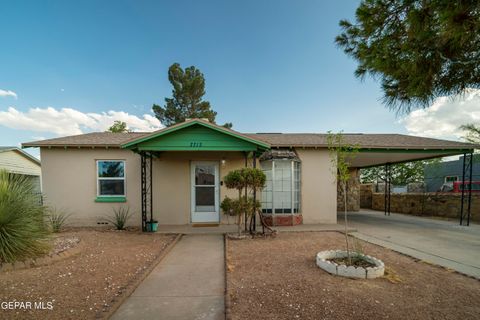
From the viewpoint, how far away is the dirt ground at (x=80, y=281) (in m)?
2.85

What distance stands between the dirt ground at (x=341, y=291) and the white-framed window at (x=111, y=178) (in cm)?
604

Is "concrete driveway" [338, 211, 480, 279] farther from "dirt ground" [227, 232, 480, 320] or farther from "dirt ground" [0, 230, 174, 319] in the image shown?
"dirt ground" [0, 230, 174, 319]

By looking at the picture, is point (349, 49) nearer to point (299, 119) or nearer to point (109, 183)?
point (109, 183)

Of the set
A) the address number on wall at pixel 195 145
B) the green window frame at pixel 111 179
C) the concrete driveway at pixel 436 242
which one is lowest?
the concrete driveway at pixel 436 242

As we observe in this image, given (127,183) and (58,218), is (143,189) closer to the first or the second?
(127,183)

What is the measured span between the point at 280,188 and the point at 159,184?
189 inches

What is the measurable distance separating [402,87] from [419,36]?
0.71 metres

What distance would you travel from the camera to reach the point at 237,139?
23.2 ft

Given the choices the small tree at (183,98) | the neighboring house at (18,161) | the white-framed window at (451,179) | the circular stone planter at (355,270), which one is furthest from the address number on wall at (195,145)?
the white-framed window at (451,179)

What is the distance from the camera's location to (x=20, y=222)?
432 cm

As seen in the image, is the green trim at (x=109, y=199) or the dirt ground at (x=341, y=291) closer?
the dirt ground at (x=341, y=291)

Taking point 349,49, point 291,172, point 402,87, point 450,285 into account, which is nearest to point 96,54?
point 291,172

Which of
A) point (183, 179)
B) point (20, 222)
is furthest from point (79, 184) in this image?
point (20, 222)

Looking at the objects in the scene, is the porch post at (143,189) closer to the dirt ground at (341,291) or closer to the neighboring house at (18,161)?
the dirt ground at (341,291)
